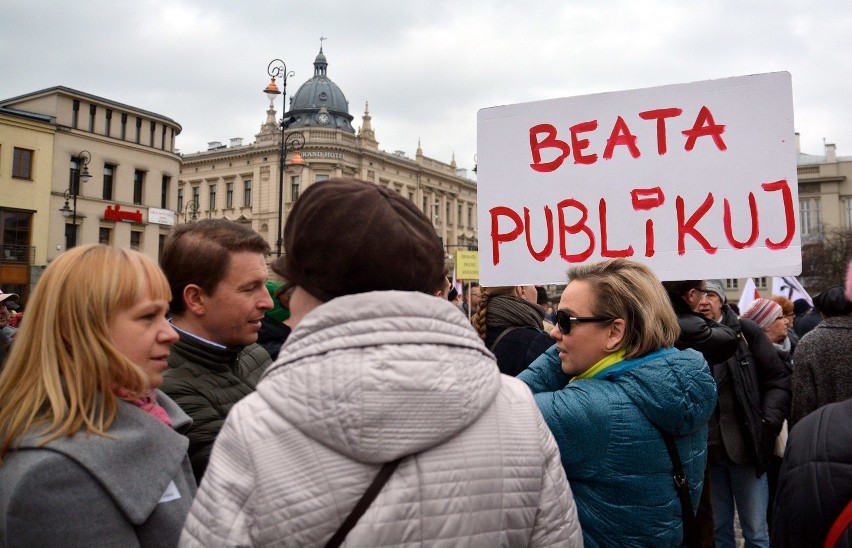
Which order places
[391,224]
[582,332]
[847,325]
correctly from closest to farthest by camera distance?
[391,224], [582,332], [847,325]

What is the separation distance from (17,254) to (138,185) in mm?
8255

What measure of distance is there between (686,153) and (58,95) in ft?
123

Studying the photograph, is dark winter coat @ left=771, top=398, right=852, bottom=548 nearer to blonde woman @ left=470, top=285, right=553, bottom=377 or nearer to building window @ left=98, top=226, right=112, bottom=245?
blonde woman @ left=470, top=285, right=553, bottom=377

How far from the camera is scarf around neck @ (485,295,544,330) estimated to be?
12.4ft

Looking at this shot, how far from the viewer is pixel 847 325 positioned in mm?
3662

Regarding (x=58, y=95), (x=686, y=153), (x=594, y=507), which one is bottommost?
(x=594, y=507)

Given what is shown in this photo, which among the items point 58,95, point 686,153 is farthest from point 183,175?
point 686,153

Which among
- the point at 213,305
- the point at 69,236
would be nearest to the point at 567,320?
the point at 213,305

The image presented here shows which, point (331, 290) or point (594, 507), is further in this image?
point (594, 507)

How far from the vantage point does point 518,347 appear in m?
3.67

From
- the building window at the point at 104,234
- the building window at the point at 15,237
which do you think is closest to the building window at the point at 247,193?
the building window at the point at 104,234

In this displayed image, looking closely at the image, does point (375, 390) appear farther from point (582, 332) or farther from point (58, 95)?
point (58, 95)

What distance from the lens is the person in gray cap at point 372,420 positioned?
121 cm

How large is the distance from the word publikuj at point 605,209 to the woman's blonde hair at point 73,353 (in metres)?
2.11
